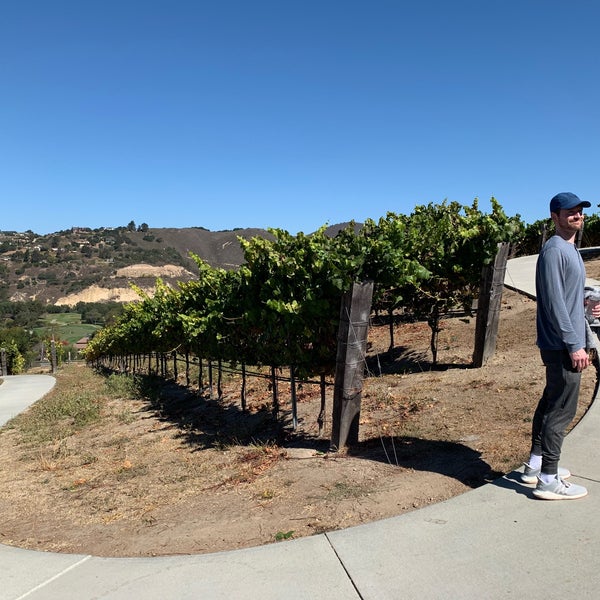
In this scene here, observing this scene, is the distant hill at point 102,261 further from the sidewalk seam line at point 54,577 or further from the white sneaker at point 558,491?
the white sneaker at point 558,491

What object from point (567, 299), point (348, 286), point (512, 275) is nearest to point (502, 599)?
point (567, 299)

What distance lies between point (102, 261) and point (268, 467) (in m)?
156

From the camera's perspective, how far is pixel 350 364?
5.25 metres

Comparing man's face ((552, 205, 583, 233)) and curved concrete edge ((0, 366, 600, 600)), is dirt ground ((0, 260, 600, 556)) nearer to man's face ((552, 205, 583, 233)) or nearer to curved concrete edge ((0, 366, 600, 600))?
curved concrete edge ((0, 366, 600, 600))

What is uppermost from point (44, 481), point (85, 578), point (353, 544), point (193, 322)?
point (193, 322)

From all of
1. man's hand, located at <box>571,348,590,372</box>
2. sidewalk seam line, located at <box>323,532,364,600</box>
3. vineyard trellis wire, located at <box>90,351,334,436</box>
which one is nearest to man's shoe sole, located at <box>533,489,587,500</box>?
man's hand, located at <box>571,348,590,372</box>

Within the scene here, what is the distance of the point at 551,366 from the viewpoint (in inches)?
126

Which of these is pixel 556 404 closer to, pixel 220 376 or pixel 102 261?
pixel 220 376

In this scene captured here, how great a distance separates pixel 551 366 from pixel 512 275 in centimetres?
1345

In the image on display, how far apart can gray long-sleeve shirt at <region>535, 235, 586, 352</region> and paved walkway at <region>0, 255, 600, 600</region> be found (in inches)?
39.4

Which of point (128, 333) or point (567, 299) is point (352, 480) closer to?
point (567, 299)

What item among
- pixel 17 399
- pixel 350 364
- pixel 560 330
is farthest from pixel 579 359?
pixel 17 399

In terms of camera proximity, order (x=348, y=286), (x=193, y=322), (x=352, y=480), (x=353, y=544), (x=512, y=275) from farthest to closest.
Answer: (x=512, y=275) < (x=193, y=322) < (x=348, y=286) < (x=352, y=480) < (x=353, y=544)

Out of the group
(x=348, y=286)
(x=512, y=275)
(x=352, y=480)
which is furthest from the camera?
(x=512, y=275)
